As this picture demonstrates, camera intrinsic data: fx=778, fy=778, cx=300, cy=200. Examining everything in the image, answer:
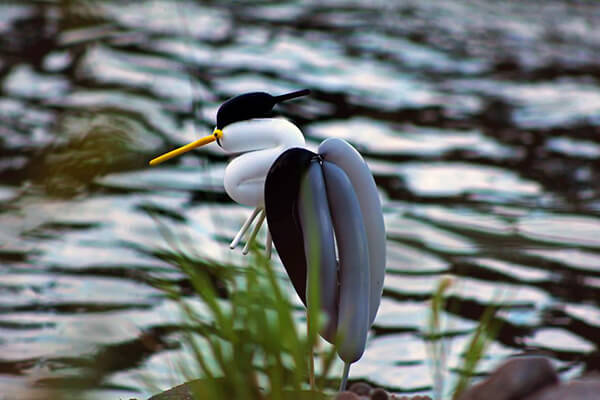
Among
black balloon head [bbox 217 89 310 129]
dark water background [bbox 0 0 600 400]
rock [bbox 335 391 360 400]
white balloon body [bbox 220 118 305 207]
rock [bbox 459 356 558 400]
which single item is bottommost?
dark water background [bbox 0 0 600 400]

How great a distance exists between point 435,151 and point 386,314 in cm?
152

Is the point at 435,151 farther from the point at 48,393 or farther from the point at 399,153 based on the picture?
the point at 48,393

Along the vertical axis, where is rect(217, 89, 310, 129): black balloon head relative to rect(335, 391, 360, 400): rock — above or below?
above

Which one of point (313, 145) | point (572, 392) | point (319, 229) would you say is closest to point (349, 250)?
point (319, 229)

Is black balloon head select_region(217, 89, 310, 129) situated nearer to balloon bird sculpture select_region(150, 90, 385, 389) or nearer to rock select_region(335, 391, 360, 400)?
balloon bird sculpture select_region(150, 90, 385, 389)

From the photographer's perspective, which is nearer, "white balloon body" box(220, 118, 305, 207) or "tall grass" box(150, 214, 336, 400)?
"tall grass" box(150, 214, 336, 400)

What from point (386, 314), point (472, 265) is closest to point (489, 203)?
point (472, 265)

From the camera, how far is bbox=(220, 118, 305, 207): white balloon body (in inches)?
41.2

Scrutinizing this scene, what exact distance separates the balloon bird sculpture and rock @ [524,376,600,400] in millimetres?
280

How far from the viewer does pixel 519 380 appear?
81cm

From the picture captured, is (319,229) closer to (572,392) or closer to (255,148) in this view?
(255,148)

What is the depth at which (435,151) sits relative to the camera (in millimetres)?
3334

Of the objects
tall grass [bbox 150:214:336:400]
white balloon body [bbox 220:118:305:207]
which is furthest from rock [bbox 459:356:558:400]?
white balloon body [bbox 220:118:305:207]

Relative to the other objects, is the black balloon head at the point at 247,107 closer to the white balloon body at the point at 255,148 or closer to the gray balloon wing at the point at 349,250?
the white balloon body at the point at 255,148
